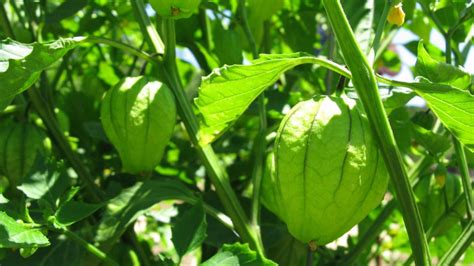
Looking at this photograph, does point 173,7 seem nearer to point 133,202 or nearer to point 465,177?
point 133,202

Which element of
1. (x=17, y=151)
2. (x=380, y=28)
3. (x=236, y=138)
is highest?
(x=380, y=28)

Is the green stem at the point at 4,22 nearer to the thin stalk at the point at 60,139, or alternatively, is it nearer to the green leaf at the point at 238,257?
the thin stalk at the point at 60,139

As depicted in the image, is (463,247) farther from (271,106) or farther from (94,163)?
(94,163)

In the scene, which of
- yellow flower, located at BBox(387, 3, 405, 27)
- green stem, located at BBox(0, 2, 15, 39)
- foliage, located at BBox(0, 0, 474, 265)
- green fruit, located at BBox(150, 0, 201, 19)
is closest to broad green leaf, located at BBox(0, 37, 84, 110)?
foliage, located at BBox(0, 0, 474, 265)

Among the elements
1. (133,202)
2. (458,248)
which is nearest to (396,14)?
(458,248)

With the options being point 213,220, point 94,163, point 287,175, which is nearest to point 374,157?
point 287,175

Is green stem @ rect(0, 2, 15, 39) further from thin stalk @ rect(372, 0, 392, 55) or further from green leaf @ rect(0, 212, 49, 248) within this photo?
thin stalk @ rect(372, 0, 392, 55)

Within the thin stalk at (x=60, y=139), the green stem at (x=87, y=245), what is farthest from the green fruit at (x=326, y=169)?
the thin stalk at (x=60, y=139)
